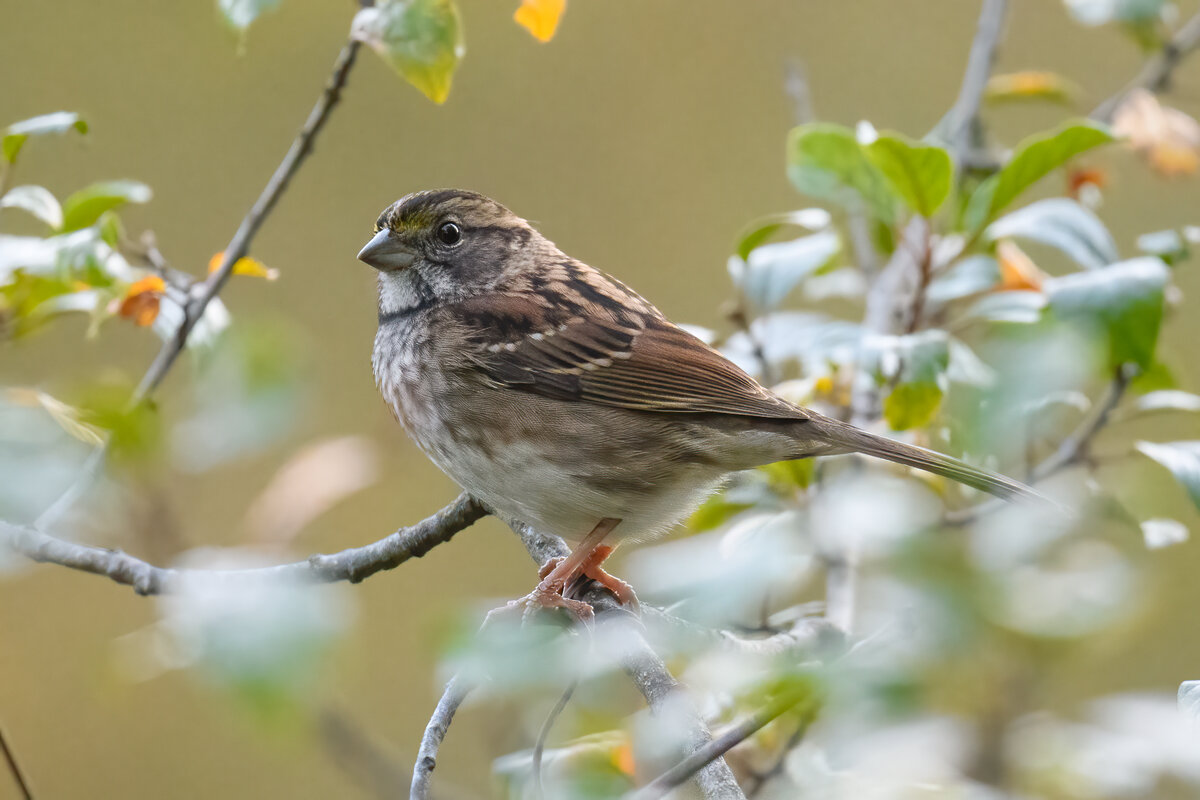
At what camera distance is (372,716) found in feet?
13.4

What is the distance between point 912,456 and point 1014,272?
51 centimetres

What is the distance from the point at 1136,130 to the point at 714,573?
1.44 metres

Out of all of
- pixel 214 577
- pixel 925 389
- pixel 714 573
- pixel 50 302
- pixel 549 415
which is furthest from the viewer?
pixel 549 415

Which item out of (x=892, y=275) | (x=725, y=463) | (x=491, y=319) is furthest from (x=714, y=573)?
(x=892, y=275)

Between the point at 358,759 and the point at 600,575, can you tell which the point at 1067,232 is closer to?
the point at 600,575

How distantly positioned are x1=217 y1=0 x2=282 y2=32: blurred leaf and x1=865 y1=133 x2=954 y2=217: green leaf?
850 millimetres

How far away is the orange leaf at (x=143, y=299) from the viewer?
174 cm

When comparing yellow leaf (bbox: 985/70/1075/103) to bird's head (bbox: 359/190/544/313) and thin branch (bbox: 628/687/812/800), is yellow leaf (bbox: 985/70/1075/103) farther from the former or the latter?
thin branch (bbox: 628/687/812/800)

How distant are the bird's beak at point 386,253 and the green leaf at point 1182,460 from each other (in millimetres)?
1290

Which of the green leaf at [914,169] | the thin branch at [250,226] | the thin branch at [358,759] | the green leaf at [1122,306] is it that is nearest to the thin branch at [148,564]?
the thin branch at [250,226]

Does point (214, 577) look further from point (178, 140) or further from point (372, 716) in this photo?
point (178, 140)

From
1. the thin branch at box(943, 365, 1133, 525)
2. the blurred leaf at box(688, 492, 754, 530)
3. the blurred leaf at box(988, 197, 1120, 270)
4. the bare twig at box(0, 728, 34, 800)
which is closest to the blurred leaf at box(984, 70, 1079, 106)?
the blurred leaf at box(988, 197, 1120, 270)

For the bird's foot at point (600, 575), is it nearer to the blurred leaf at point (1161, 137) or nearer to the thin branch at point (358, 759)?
the thin branch at point (358, 759)

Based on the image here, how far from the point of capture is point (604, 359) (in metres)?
2.04
